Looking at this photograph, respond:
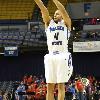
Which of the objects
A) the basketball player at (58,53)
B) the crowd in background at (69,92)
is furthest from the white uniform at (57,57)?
the crowd in background at (69,92)

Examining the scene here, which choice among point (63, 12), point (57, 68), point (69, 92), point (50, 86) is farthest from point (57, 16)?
point (69, 92)

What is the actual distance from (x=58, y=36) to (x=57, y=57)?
0.94 ft

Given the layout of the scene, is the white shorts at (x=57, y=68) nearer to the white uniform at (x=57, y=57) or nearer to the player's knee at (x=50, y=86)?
the white uniform at (x=57, y=57)

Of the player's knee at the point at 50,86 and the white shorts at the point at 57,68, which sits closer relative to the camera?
the white shorts at the point at 57,68

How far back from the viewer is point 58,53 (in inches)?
185

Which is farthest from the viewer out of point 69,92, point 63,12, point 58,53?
point 69,92

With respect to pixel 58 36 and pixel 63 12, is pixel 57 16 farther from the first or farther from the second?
pixel 58 36

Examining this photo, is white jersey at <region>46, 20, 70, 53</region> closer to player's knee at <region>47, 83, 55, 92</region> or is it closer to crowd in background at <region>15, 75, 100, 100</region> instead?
player's knee at <region>47, 83, 55, 92</region>

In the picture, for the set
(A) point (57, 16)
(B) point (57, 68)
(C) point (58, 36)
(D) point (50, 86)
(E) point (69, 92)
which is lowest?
(E) point (69, 92)

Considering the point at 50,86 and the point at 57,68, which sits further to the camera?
the point at 50,86

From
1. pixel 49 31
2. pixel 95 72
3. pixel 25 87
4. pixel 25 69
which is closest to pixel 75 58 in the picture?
pixel 95 72

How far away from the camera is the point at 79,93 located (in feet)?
42.7

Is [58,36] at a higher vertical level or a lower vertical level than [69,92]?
higher

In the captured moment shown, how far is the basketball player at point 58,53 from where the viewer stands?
459 cm
